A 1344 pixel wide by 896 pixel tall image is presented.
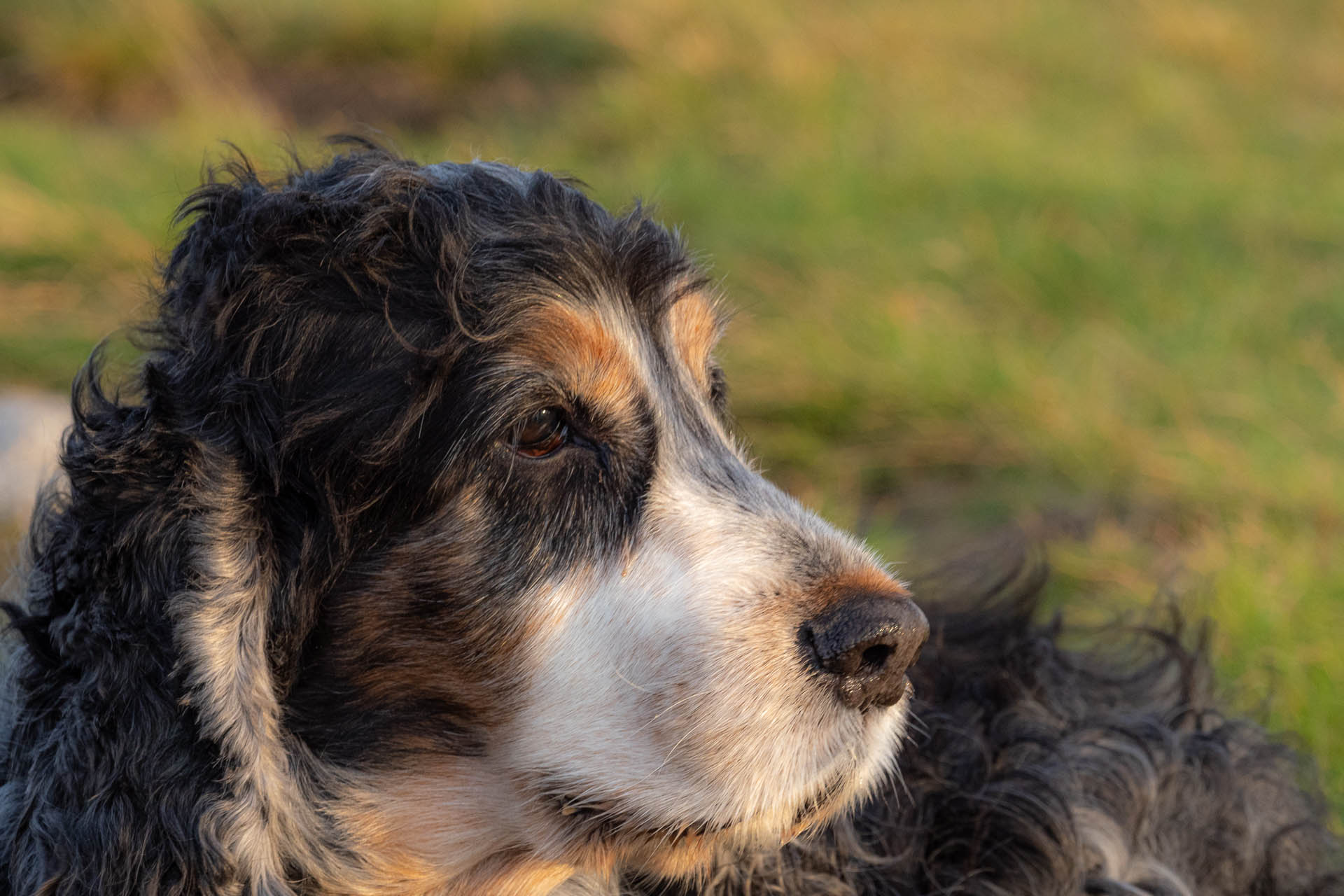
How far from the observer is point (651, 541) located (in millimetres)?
2822

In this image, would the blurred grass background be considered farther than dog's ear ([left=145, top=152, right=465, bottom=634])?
Yes

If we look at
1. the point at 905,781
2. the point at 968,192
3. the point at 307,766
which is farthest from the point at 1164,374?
the point at 307,766

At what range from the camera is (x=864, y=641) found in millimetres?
2635

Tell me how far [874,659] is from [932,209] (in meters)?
7.71

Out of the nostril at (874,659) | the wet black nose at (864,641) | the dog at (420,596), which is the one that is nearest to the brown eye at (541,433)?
the dog at (420,596)

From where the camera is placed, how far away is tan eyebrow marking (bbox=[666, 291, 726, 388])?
10.3ft

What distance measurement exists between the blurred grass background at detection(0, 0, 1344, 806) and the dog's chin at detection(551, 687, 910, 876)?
5.39 ft

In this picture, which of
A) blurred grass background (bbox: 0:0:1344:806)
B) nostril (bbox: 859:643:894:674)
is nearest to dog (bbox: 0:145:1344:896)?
nostril (bbox: 859:643:894:674)

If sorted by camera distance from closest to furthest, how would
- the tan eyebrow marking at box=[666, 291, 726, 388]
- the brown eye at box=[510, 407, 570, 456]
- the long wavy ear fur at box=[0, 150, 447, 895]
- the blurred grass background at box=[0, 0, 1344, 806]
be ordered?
the long wavy ear fur at box=[0, 150, 447, 895], the brown eye at box=[510, 407, 570, 456], the tan eyebrow marking at box=[666, 291, 726, 388], the blurred grass background at box=[0, 0, 1344, 806]

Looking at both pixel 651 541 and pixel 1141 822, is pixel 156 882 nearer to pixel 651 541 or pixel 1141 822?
pixel 651 541

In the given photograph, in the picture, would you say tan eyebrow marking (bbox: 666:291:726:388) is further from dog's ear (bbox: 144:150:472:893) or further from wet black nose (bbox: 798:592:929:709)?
wet black nose (bbox: 798:592:929:709)

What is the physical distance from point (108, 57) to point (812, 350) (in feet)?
26.8

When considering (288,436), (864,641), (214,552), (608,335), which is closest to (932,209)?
(608,335)

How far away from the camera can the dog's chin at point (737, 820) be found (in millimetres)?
2721
